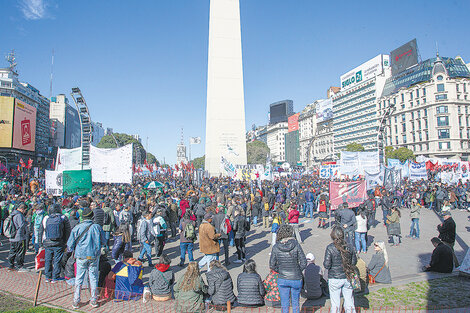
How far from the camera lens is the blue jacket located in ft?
17.2

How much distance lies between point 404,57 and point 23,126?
8082 cm

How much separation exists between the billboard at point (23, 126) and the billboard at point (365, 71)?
82041 mm

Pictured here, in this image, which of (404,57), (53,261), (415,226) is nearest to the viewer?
(53,261)

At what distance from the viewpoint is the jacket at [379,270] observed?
6.14 m

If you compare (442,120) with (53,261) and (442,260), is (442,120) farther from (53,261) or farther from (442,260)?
(53,261)

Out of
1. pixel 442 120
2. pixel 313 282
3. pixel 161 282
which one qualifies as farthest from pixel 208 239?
pixel 442 120

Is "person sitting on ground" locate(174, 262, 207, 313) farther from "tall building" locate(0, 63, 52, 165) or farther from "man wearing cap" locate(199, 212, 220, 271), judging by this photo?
"tall building" locate(0, 63, 52, 165)

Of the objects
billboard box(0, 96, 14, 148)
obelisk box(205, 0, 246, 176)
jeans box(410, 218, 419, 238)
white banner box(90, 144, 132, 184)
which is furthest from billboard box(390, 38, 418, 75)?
billboard box(0, 96, 14, 148)

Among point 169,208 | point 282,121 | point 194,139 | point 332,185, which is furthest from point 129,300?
point 282,121

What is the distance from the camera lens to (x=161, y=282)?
543cm

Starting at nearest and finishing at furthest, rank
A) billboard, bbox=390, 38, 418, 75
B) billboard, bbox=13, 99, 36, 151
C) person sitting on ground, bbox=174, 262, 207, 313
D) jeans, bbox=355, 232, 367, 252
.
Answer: person sitting on ground, bbox=174, 262, 207, 313, jeans, bbox=355, 232, 367, 252, billboard, bbox=13, 99, 36, 151, billboard, bbox=390, 38, 418, 75

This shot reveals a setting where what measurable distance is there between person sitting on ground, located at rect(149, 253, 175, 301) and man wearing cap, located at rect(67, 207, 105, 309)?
980 mm

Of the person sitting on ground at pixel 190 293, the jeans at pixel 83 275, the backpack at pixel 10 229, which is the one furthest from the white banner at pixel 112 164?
the person sitting on ground at pixel 190 293

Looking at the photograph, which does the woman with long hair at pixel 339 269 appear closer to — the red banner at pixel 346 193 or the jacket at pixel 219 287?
the jacket at pixel 219 287
